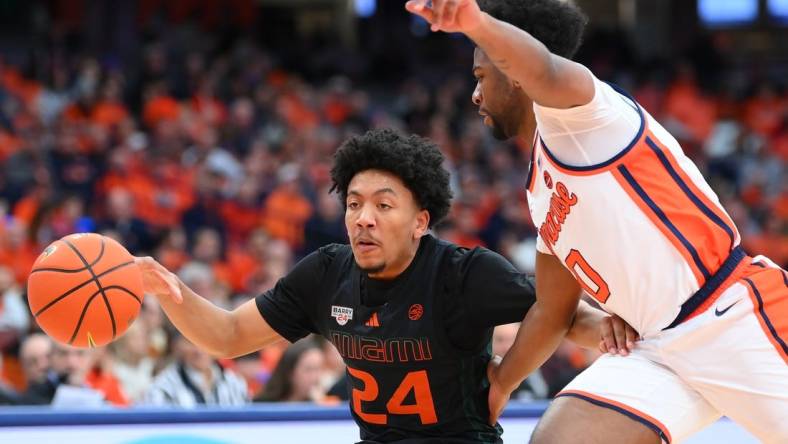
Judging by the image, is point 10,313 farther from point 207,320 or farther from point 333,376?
point 207,320

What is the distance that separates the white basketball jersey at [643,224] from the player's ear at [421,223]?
0.63 metres

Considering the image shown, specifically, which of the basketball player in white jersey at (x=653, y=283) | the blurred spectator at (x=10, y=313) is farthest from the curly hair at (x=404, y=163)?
the blurred spectator at (x=10, y=313)

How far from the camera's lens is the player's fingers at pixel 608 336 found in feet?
11.0

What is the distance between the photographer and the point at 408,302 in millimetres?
3650

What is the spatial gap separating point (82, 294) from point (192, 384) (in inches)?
103

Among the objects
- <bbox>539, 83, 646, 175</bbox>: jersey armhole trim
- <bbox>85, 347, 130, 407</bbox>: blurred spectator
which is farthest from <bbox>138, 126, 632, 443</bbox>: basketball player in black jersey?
<bbox>85, 347, 130, 407</bbox>: blurred spectator

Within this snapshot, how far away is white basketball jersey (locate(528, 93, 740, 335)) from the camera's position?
3129 mm

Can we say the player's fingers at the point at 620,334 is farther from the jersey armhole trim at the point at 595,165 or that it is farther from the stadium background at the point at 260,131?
the stadium background at the point at 260,131

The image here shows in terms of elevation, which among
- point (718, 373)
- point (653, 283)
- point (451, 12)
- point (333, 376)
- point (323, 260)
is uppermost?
point (451, 12)

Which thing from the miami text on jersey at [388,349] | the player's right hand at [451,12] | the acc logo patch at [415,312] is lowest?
the miami text on jersey at [388,349]

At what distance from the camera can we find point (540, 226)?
344 centimetres

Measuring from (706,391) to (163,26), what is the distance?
44.8 ft

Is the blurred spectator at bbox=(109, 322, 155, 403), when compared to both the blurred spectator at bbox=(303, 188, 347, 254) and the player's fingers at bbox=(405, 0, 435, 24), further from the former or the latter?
the player's fingers at bbox=(405, 0, 435, 24)

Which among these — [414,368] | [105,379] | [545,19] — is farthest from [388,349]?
[105,379]
